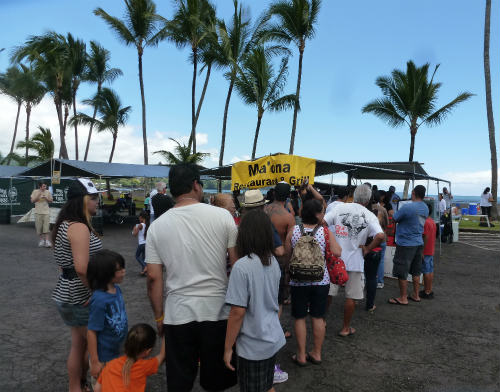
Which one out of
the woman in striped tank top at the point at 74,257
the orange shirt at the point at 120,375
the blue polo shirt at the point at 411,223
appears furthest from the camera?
the blue polo shirt at the point at 411,223

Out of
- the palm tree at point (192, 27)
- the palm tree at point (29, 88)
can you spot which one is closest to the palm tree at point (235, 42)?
the palm tree at point (192, 27)

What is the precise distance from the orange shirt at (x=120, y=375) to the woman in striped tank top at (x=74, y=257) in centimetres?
48

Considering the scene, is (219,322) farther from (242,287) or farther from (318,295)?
(318,295)

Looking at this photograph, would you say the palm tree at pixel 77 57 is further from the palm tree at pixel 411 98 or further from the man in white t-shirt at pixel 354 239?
the man in white t-shirt at pixel 354 239

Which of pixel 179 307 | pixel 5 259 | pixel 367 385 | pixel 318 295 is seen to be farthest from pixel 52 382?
pixel 5 259

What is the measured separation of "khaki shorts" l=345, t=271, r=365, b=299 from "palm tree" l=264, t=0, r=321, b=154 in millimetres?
16248

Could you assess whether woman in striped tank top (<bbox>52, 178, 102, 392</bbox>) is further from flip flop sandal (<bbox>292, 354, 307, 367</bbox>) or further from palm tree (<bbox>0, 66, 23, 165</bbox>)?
palm tree (<bbox>0, 66, 23, 165</bbox>)

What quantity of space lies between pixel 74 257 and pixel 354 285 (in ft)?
10.7

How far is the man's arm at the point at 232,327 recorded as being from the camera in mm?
2103

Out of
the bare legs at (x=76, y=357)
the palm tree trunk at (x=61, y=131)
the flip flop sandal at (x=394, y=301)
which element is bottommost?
the flip flop sandal at (x=394, y=301)

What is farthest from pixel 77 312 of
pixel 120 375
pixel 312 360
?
pixel 312 360

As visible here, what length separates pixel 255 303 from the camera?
7.19ft

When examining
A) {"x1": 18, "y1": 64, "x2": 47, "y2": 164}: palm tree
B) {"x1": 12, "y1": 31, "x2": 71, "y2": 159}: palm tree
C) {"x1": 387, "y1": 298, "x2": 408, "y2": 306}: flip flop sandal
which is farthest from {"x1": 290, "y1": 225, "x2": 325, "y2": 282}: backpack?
{"x1": 18, "y1": 64, "x2": 47, "y2": 164}: palm tree

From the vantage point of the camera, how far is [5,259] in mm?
8547
